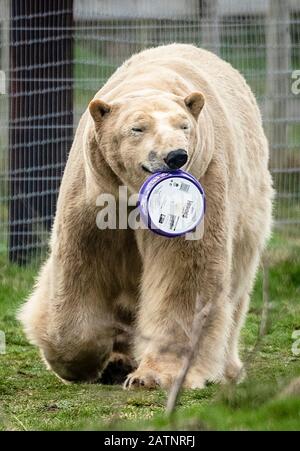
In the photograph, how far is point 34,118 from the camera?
10148 mm

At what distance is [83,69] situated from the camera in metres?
10.7

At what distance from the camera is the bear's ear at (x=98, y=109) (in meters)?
5.99

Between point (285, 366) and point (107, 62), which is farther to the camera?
point (107, 62)

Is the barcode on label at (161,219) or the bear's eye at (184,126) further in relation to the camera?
the bear's eye at (184,126)

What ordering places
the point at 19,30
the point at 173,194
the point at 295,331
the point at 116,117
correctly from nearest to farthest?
1. the point at 173,194
2. the point at 116,117
3. the point at 295,331
4. the point at 19,30

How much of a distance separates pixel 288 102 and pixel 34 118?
213 cm

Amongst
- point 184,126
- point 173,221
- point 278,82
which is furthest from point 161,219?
point 278,82

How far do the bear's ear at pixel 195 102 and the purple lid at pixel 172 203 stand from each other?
0.41 metres

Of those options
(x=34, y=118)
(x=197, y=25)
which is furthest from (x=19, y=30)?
(x=197, y=25)

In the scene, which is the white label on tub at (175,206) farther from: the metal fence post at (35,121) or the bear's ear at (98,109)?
the metal fence post at (35,121)

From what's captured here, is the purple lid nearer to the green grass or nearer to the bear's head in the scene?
the bear's head

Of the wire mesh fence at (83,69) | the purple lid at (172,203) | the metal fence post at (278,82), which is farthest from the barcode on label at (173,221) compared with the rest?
the metal fence post at (278,82)

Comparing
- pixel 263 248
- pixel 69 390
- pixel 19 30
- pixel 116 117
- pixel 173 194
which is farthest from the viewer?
pixel 19 30

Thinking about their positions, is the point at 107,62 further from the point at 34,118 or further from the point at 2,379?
the point at 2,379
